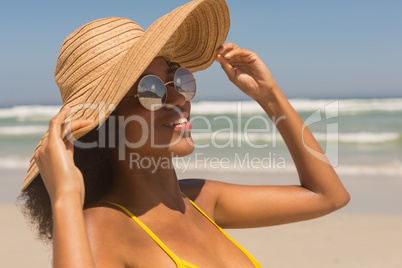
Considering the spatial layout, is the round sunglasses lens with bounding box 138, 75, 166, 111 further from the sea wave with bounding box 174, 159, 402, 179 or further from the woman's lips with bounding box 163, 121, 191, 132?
the sea wave with bounding box 174, 159, 402, 179

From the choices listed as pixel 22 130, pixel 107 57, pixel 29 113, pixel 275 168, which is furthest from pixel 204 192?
pixel 29 113

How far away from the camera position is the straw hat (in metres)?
1.90

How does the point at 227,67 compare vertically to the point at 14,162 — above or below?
above

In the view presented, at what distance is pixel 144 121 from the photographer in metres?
2.05

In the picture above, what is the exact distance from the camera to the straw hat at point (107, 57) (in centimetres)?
190

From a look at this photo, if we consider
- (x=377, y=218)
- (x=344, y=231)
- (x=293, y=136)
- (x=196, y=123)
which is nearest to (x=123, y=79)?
(x=293, y=136)

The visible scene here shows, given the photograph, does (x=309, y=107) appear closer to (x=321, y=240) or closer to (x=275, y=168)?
(x=275, y=168)

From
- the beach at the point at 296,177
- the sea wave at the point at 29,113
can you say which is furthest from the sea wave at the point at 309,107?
the sea wave at the point at 29,113

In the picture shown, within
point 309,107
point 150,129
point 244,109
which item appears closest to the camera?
point 150,129

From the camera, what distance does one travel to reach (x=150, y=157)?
210 centimetres

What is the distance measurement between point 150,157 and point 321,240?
434 centimetres

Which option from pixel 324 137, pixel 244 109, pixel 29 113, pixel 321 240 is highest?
pixel 321 240

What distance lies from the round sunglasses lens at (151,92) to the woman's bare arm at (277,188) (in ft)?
1.98

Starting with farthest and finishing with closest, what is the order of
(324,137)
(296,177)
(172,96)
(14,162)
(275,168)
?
1. (324,137)
2. (14,162)
3. (275,168)
4. (296,177)
5. (172,96)
